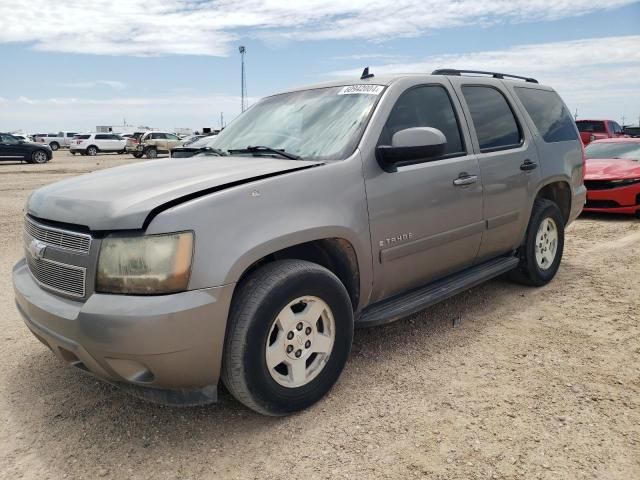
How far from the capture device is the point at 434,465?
2.32 meters

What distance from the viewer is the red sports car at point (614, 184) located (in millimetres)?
8445

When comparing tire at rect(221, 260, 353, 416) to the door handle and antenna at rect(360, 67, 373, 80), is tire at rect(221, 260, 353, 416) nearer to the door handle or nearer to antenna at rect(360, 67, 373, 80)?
the door handle

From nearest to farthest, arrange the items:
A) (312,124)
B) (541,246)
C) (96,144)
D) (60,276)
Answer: (60,276) < (312,124) < (541,246) < (96,144)

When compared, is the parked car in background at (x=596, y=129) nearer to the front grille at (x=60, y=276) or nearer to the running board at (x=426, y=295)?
the running board at (x=426, y=295)

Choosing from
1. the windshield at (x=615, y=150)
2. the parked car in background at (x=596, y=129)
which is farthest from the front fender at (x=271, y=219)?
the parked car in background at (x=596, y=129)

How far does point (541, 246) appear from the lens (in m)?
4.76

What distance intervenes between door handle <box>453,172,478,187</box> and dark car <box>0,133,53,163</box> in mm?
26632

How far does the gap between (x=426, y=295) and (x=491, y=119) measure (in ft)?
5.37

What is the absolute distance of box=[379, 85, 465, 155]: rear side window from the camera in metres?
3.29

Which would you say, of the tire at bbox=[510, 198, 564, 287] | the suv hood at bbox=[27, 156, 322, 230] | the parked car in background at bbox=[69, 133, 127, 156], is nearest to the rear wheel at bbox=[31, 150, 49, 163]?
the parked car in background at bbox=[69, 133, 127, 156]

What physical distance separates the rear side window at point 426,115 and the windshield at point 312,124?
17cm

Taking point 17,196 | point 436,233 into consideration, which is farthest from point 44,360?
point 17,196

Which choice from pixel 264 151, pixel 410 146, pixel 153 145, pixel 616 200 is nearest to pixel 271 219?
pixel 264 151

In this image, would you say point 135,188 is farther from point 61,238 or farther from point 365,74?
point 365,74
